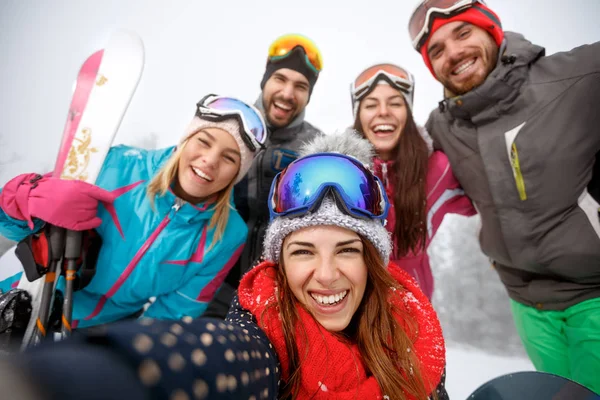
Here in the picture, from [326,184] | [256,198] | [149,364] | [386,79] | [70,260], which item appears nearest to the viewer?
[149,364]

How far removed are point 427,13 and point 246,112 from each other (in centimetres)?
215

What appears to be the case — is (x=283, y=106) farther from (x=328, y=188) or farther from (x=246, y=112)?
(x=328, y=188)

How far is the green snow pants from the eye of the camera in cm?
238

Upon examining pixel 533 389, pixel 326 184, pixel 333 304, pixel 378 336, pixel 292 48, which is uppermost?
pixel 292 48

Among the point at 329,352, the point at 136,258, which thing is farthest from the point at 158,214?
the point at 329,352

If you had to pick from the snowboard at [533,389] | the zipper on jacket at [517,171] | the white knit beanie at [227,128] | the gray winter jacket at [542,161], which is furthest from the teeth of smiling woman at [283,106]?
the snowboard at [533,389]

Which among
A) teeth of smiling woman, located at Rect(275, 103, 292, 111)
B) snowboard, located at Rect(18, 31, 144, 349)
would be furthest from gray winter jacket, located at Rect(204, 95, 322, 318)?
snowboard, located at Rect(18, 31, 144, 349)

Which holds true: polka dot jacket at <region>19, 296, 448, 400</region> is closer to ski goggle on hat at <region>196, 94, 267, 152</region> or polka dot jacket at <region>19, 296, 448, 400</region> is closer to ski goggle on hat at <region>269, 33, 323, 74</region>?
ski goggle on hat at <region>196, 94, 267, 152</region>

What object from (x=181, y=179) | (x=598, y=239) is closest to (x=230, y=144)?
(x=181, y=179)

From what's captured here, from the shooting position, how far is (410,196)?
2.80 metres

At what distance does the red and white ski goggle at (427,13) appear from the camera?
2836 millimetres

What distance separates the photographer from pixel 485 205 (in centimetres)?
276

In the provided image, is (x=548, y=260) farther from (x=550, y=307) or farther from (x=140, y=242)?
(x=140, y=242)

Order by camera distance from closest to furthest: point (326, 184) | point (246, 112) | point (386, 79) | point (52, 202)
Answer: point (326, 184), point (52, 202), point (246, 112), point (386, 79)
